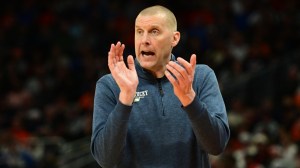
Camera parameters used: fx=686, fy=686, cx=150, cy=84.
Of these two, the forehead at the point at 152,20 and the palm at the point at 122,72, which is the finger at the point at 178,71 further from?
the forehead at the point at 152,20

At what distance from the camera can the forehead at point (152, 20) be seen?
3.94m

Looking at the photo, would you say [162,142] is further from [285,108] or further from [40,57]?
[40,57]

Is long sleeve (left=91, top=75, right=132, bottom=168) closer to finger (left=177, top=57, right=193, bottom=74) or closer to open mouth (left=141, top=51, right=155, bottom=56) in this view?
open mouth (left=141, top=51, right=155, bottom=56)

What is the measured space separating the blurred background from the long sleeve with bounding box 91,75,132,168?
494 cm

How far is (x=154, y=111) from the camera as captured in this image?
3.95 m

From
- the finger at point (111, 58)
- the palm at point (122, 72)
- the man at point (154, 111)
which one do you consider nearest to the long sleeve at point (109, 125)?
the man at point (154, 111)

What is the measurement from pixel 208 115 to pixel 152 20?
0.67 m

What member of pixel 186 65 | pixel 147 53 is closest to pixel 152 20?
pixel 147 53

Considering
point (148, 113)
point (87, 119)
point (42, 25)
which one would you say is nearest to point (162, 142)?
point (148, 113)

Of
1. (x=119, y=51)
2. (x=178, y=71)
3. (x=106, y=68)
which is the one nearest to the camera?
(x=178, y=71)

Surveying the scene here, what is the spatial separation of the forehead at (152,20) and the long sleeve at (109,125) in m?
0.40

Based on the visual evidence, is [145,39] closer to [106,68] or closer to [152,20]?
[152,20]

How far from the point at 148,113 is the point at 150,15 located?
56 centimetres

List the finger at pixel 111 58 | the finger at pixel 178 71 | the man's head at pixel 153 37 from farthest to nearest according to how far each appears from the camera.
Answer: the man's head at pixel 153 37
the finger at pixel 111 58
the finger at pixel 178 71
